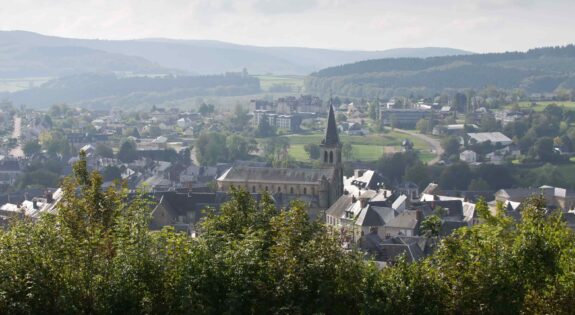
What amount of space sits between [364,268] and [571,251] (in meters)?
5.26

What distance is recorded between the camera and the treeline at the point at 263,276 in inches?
932

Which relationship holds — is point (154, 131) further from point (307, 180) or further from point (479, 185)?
point (307, 180)

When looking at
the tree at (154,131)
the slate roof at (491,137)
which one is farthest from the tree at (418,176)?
the tree at (154,131)

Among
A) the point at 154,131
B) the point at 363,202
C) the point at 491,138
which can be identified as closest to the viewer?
the point at 363,202

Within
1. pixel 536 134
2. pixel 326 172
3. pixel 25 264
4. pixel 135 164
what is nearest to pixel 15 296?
pixel 25 264

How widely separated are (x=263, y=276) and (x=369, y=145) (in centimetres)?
13343

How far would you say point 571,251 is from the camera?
25609mm

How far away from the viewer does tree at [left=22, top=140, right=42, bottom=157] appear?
144m

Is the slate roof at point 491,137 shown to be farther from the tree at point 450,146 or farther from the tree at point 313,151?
the tree at point 313,151

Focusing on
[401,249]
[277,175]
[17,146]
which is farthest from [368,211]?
[17,146]

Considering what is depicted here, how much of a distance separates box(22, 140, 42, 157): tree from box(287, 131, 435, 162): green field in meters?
36.5

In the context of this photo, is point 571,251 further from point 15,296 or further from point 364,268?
point 15,296

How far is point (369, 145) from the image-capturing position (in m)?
157

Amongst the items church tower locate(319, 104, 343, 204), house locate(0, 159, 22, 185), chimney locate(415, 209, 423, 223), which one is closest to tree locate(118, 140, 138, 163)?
house locate(0, 159, 22, 185)
